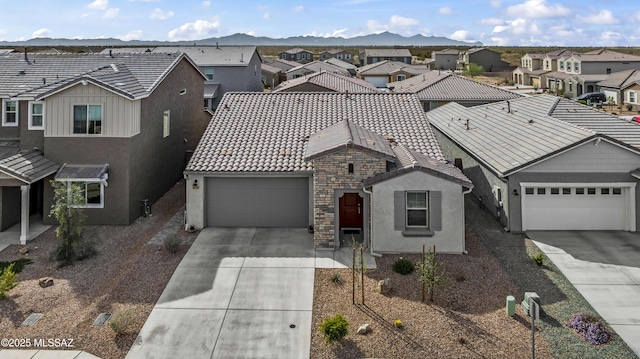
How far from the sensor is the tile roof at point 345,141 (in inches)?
590

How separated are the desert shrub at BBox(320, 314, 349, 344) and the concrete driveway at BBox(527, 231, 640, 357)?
20.5ft

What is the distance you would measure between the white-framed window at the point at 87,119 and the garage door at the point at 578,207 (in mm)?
16628

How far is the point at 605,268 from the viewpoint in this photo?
1370 cm

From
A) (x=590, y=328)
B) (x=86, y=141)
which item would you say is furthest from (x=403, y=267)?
(x=86, y=141)

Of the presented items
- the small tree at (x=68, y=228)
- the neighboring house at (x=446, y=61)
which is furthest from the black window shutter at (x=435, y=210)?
the neighboring house at (x=446, y=61)

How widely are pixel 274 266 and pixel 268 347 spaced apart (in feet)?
13.5

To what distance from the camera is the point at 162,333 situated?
10.5 meters

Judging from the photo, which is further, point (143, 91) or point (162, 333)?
point (143, 91)

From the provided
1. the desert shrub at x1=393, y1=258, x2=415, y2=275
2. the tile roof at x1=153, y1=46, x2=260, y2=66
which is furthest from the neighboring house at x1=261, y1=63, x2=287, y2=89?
the desert shrub at x1=393, y1=258, x2=415, y2=275

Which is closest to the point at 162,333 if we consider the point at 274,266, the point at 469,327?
the point at 274,266

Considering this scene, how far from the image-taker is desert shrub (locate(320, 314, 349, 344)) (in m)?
9.85

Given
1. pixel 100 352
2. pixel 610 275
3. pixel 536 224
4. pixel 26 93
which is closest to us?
pixel 100 352

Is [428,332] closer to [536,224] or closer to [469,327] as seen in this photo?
[469,327]

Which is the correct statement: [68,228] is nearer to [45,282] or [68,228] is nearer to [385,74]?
[45,282]
